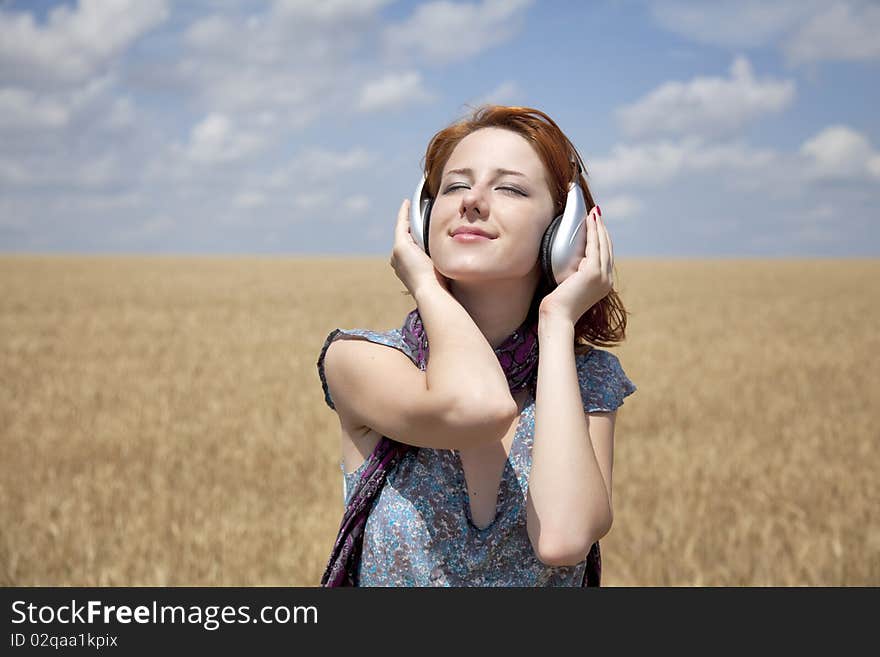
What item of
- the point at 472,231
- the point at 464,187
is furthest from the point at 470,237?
the point at 464,187

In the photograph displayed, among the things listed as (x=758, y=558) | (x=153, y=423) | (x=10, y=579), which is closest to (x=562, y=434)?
(x=758, y=558)

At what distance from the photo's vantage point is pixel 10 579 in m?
4.52

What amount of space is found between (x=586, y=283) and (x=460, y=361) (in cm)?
34

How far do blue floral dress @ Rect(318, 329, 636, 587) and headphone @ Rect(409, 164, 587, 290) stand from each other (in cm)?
30

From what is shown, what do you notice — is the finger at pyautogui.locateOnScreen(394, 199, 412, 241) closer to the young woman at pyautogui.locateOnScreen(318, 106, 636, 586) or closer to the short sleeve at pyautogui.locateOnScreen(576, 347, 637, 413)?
the young woman at pyautogui.locateOnScreen(318, 106, 636, 586)

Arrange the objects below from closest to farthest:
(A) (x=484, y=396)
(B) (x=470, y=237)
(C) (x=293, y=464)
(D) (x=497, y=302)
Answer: (A) (x=484, y=396)
(B) (x=470, y=237)
(D) (x=497, y=302)
(C) (x=293, y=464)

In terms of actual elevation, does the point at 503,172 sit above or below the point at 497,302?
above

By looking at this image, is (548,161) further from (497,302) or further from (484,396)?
(484,396)

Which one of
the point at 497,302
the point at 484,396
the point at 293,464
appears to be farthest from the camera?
the point at 293,464

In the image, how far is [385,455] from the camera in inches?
71.9

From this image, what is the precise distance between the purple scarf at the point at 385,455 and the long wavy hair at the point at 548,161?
120 mm

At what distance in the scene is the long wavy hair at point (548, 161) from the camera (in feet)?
6.09

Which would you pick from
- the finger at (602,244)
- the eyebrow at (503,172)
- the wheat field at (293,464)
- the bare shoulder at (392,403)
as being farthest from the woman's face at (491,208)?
the wheat field at (293,464)

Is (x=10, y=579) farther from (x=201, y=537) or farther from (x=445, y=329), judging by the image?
(x=445, y=329)
